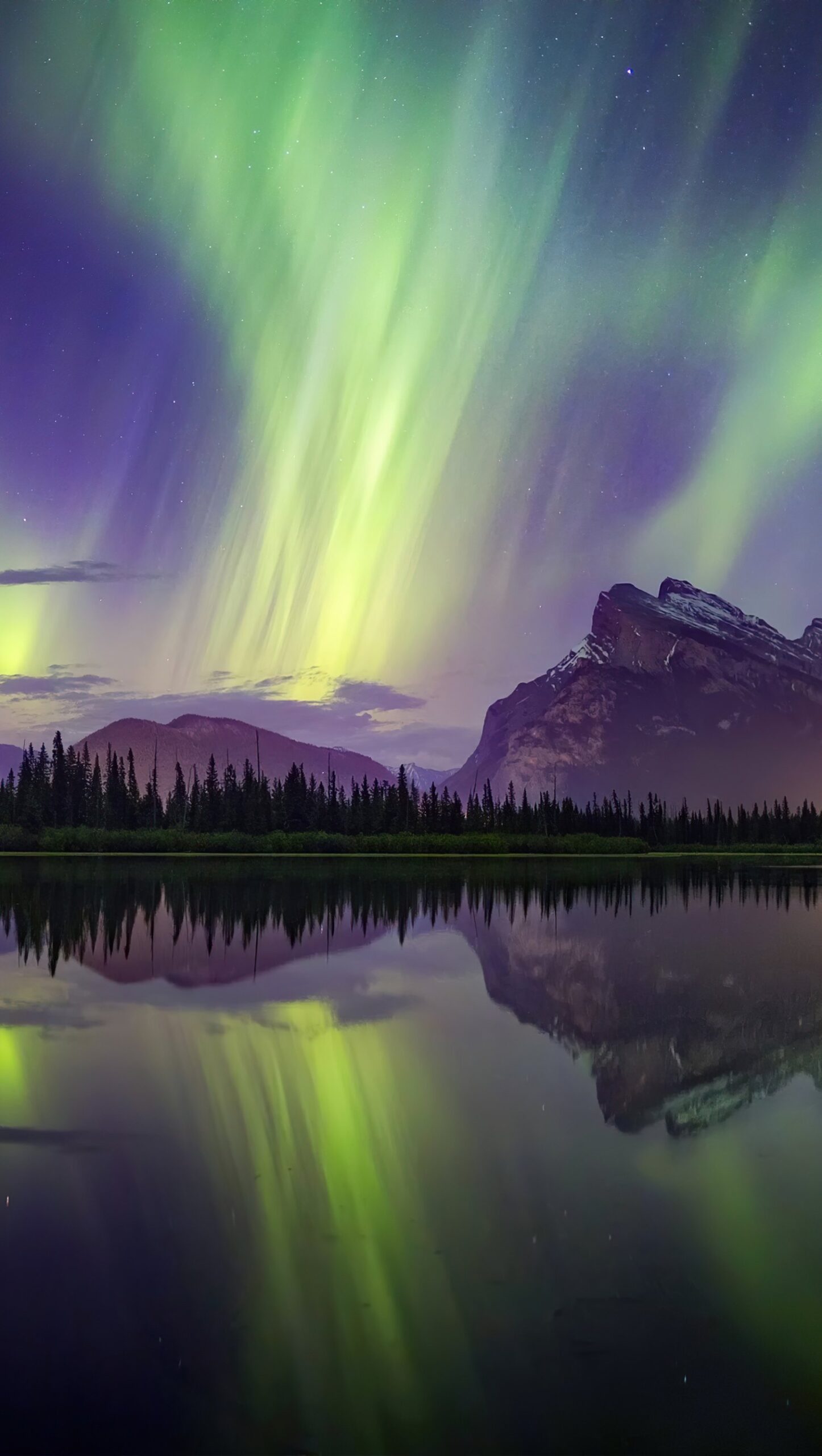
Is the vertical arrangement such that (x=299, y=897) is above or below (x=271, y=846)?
below

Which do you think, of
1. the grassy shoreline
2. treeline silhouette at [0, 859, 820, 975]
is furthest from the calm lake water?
the grassy shoreline

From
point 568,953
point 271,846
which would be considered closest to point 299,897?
point 568,953

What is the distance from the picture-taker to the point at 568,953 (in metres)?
39.5

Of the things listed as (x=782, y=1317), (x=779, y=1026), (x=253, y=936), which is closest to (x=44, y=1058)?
(x=782, y=1317)

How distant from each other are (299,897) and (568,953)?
30.4 meters

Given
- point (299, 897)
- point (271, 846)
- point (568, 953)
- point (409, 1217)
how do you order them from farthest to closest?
point (271, 846) → point (299, 897) → point (568, 953) → point (409, 1217)

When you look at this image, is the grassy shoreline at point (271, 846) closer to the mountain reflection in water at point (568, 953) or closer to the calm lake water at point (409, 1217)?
the mountain reflection in water at point (568, 953)

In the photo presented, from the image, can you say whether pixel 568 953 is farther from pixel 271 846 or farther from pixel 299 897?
pixel 271 846

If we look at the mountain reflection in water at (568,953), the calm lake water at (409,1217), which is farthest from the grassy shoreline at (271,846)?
the calm lake water at (409,1217)

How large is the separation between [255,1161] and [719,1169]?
258 inches

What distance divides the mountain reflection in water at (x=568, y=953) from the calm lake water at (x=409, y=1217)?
23 centimetres

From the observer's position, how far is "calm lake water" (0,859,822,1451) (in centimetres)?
875

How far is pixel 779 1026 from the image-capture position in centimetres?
2483

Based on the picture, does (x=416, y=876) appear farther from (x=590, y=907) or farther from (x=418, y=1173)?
(x=418, y=1173)
